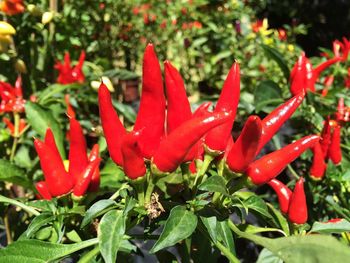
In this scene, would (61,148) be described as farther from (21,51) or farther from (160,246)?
(21,51)

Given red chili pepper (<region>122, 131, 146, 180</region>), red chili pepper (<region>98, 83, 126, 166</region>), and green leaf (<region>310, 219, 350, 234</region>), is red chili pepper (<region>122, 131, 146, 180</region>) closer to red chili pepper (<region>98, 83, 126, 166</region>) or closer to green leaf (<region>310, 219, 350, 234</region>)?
red chili pepper (<region>98, 83, 126, 166</region>)

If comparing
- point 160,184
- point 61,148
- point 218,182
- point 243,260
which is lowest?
point 243,260

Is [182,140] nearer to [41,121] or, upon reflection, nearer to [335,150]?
[335,150]

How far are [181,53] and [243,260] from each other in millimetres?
2018

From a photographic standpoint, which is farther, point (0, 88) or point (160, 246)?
point (0, 88)

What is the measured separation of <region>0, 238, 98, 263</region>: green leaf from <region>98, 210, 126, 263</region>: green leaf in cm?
7

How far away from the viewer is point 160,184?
35.3 inches

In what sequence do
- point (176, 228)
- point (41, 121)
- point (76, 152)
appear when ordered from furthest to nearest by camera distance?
point (41, 121) < point (76, 152) < point (176, 228)

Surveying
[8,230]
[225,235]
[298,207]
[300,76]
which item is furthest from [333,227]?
[8,230]

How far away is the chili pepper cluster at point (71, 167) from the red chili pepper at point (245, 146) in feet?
0.90

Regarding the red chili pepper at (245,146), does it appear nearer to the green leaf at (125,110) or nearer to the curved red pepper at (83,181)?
the curved red pepper at (83,181)

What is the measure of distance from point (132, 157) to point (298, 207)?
13.3 inches

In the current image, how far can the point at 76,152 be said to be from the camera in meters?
0.87

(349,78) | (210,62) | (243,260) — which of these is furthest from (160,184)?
(210,62)
